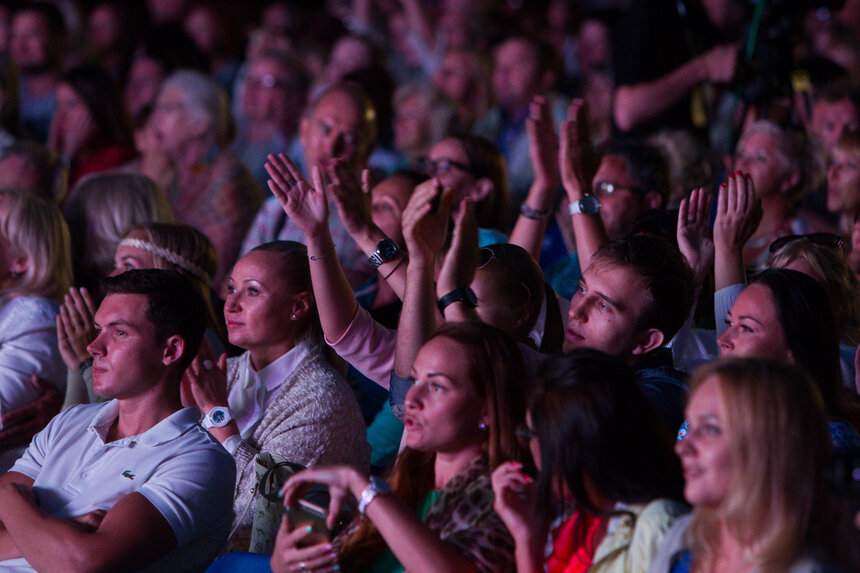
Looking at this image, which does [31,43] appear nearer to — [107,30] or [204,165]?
[107,30]

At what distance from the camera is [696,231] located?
2.92 metres

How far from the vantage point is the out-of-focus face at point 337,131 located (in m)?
4.12

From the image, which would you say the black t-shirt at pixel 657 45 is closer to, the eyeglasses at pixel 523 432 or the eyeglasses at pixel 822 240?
the eyeglasses at pixel 822 240

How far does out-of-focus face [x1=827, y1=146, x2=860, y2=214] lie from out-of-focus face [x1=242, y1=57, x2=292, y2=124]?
274cm

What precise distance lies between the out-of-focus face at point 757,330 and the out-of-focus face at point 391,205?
1472 mm

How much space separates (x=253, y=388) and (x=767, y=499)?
1.62 meters

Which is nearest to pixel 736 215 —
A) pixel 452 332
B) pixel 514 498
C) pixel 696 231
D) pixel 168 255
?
pixel 696 231

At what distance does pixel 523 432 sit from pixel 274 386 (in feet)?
3.37

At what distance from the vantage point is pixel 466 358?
2162 mm

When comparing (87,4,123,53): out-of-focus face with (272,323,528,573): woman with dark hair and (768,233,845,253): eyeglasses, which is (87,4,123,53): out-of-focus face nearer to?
(768,233,845,253): eyeglasses

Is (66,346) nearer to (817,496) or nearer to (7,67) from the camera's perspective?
(817,496)

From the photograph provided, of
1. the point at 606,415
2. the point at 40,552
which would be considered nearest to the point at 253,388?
the point at 40,552

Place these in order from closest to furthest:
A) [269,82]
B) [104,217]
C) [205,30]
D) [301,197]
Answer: [301,197], [104,217], [269,82], [205,30]

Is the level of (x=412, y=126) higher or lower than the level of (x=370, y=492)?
higher
